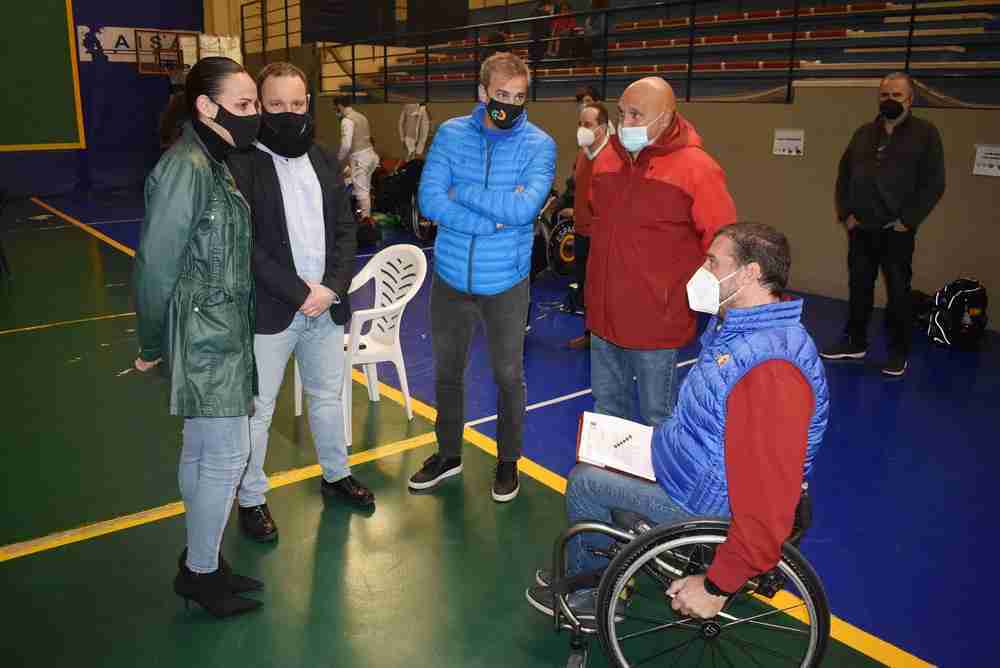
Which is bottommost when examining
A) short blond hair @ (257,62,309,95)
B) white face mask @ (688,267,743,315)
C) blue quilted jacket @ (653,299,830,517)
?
blue quilted jacket @ (653,299,830,517)

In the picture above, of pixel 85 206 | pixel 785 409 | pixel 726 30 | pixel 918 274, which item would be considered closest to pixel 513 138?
pixel 785 409

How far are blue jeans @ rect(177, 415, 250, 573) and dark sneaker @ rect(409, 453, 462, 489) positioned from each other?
1.09 metres

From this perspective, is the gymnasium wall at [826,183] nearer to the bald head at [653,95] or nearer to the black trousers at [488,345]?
the bald head at [653,95]

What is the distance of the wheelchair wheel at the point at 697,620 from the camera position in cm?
202

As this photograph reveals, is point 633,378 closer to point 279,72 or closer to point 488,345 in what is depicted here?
point 488,345

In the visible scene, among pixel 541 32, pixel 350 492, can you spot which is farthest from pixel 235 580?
pixel 541 32

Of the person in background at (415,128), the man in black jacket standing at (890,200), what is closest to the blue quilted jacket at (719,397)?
the man in black jacket standing at (890,200)

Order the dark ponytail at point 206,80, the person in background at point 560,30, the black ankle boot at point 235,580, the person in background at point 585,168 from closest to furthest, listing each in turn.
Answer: the dark ponytail at point 206,80, the black ankle boot at point 235,580, the person in background at point 585,168, the person in background at point 560,30

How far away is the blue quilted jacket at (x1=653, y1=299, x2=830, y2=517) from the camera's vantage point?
2.00m

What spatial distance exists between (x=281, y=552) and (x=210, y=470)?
0.73 meters

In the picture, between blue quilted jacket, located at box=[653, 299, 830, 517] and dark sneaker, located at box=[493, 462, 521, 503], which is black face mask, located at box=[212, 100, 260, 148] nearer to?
blue quilted jacket, located at box=[653, 299, 830, 517]

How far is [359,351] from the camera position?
4.22 meters

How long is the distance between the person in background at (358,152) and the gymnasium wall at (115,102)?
7.14m

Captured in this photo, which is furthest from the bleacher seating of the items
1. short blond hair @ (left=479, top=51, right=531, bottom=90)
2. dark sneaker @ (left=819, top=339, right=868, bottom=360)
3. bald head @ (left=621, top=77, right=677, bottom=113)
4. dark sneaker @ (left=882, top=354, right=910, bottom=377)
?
short blond hair @ (left=479, top=51, right=531, bottom=90)
